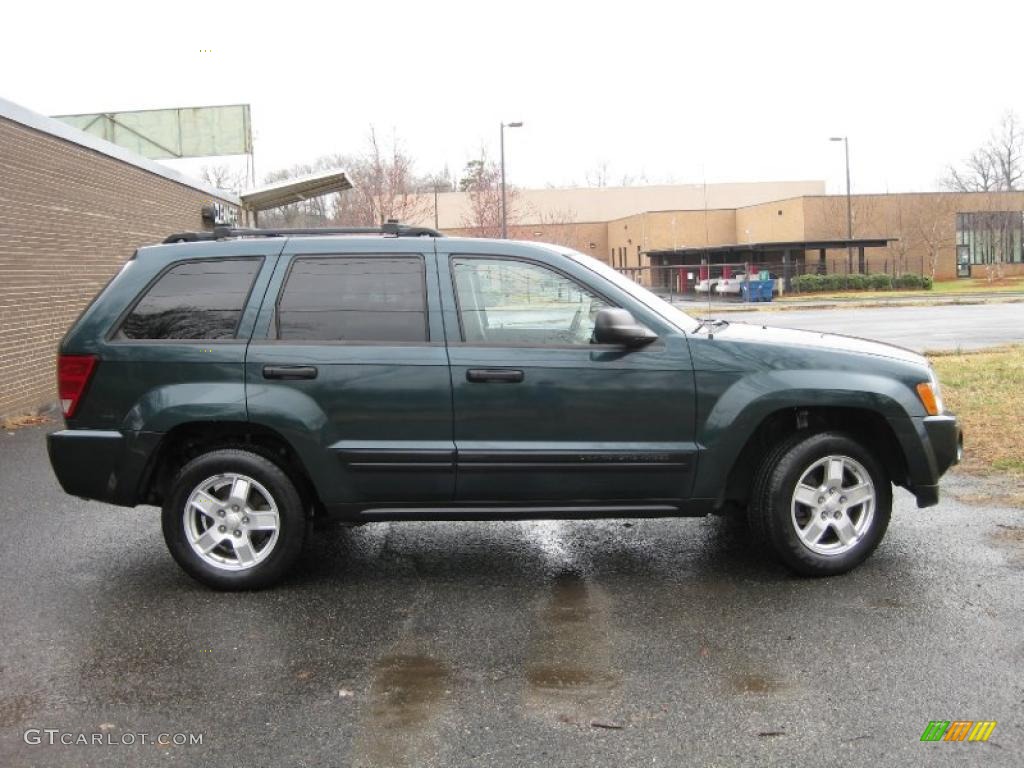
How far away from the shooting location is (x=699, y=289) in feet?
170

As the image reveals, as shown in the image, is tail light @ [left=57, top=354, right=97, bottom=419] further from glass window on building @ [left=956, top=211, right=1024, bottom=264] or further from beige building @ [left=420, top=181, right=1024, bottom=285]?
glass window on building @ [left=956, top=211, right=1024, bottom=264]

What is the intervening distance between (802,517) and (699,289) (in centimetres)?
4805

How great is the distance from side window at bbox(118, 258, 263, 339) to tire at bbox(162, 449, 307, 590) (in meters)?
0.68

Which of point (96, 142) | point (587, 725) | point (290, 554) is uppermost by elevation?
point (96, 142)

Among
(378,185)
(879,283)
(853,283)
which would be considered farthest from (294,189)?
(879,283)

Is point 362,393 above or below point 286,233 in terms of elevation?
below

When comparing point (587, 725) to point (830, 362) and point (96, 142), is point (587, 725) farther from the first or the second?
point (96, 142)

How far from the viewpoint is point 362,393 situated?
4.69 meters

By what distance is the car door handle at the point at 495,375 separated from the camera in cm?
468

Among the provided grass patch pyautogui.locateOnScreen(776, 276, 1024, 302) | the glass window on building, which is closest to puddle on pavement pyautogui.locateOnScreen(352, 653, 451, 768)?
grass patch pyautogui.locateOnScreen(776, 276, 1024, 302)

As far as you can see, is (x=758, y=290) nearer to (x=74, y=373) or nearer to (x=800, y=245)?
(x=800, y=245)

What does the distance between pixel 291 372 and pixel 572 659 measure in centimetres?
200

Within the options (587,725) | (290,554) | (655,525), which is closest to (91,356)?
(290,554)

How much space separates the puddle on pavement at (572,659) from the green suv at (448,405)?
454 millimetres
